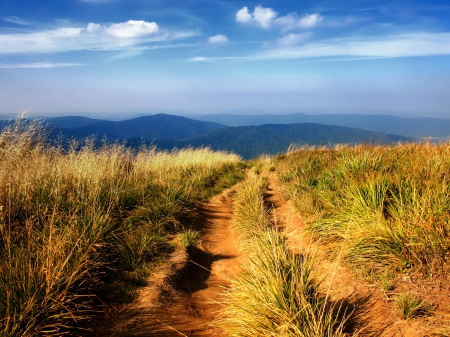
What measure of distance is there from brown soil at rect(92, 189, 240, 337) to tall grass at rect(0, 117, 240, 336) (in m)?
0.38

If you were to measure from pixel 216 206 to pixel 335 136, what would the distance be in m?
204

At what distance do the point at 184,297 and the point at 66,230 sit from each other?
2.03 m

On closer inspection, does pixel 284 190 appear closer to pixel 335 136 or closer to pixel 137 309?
pixel 137 309

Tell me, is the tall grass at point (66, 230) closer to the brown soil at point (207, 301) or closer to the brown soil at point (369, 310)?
the brown soil at point (207, 301)

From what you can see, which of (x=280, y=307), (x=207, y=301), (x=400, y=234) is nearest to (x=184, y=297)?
(x=207, y=301)

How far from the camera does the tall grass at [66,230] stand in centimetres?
276

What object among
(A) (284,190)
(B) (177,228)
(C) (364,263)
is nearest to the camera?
(C) (364,263)

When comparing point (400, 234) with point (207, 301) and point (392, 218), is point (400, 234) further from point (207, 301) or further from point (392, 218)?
point (207, 301)

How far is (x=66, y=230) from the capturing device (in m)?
4.12

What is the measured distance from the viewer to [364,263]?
3.64 m

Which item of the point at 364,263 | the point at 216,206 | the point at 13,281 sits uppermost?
the point at 13,281

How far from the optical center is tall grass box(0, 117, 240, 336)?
2756 mm

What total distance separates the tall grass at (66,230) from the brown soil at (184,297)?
38 cm

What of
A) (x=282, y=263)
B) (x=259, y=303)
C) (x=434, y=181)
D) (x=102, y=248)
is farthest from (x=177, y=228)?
(x=434, y=181)
